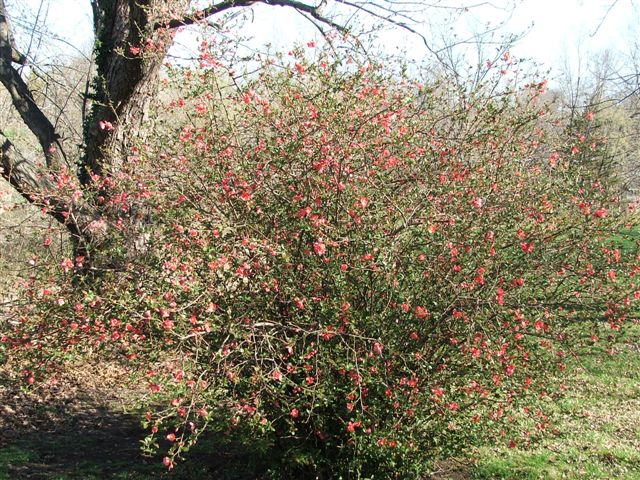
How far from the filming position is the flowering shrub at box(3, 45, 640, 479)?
14.2 feet

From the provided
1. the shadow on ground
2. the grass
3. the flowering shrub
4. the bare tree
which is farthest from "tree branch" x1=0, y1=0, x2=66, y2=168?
the grass

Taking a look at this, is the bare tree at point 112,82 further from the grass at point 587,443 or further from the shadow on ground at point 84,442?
the grass at point 587,443

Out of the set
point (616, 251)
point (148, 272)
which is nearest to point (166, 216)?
point (148, 272)

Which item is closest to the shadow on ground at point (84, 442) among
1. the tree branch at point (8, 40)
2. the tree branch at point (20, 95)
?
the tree branch at point (20, 95)

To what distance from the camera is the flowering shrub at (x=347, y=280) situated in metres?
4.33

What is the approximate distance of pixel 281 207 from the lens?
4738mm

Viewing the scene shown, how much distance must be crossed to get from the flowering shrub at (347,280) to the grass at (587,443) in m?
0.91

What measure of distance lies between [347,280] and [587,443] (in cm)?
405

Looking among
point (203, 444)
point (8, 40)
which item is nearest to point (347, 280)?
point (203, 444)

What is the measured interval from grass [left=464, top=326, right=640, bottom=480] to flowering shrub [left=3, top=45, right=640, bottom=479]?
91cm

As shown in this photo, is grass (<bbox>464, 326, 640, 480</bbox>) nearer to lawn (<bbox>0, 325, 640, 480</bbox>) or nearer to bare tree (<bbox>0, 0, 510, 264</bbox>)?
lawn (<bbox>0, 325, 640, 480</bbox>)

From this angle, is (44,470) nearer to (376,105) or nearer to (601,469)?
(376,105)

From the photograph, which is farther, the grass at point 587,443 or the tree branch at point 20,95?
the tree branch at point 20,95

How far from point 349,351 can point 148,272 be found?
5.28 feet
